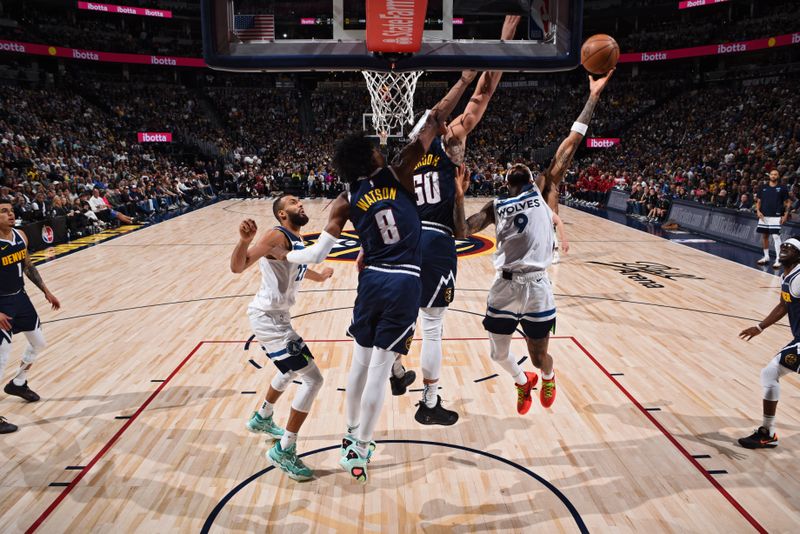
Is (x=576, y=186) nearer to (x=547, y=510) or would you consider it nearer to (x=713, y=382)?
(x=713, y=382)

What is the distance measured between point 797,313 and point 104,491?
16.5ft

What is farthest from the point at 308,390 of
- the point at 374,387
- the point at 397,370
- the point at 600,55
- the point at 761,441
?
the point at 600,55

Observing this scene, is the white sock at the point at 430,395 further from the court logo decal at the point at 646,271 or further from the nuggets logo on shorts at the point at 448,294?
the court logo decal at the point at 646,271

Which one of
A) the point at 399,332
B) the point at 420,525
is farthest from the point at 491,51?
the point at 420,525

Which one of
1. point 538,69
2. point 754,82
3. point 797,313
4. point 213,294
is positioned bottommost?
point 213,294

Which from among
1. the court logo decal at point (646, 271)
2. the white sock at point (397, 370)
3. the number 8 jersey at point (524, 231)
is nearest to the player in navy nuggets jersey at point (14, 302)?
the white sock at point (397, 370)

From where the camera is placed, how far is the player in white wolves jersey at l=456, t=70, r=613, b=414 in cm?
431

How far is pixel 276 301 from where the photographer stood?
418cm

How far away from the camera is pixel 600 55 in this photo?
5.06 meters

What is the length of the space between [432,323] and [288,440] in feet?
4.60

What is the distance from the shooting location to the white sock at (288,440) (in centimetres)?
389

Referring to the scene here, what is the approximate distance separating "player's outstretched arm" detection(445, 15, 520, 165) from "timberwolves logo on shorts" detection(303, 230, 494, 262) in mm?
7414

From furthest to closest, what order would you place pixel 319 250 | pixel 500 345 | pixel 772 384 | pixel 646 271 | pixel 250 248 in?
pixel 646 271
pixel 500 345
pixel 772 384
pixel 250 248
pixel 319 250

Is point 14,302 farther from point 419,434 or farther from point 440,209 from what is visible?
point 440,209
